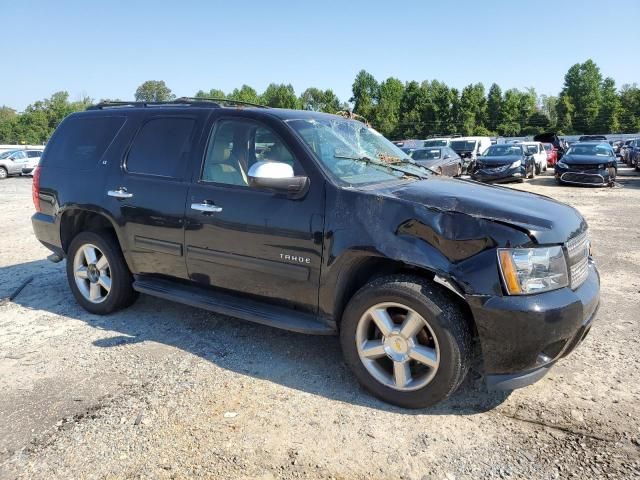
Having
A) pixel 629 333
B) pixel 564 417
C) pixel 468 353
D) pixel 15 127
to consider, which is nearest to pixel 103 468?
pixel 468 353

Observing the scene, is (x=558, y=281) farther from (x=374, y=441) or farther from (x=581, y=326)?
(x=374, y=441)

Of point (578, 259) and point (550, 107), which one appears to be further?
point (550, 107)

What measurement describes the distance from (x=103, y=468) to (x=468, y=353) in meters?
2.12

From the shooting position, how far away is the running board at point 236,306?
11.2 feet

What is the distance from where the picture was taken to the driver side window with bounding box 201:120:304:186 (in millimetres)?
3711

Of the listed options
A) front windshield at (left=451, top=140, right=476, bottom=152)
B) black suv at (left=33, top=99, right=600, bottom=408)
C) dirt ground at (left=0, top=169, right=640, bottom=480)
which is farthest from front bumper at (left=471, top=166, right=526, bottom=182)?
black suv at (left=33, top=99, right=600, bottom=408)

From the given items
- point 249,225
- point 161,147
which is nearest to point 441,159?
point 161,147

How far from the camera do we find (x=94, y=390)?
11.1 ft

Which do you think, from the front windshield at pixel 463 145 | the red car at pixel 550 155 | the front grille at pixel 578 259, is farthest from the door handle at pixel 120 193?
the red car at pixel 550 155

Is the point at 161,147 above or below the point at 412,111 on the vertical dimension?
below

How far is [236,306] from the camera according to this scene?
12.2ft

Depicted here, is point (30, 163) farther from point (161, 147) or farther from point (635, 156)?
point (635, 156)

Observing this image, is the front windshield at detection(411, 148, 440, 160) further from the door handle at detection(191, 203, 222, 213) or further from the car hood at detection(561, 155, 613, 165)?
the door handle at detection(191, 203, 222, 213)

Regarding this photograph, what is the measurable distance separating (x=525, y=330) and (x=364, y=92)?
87435 mm
